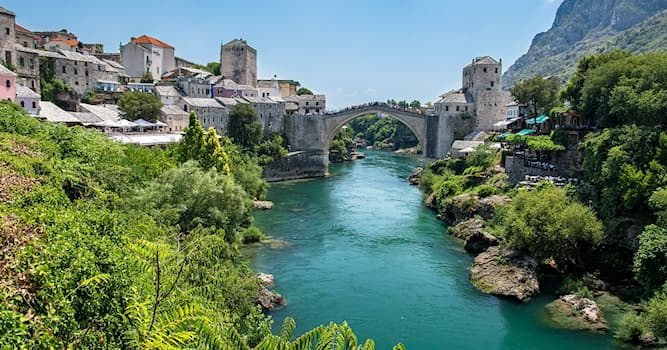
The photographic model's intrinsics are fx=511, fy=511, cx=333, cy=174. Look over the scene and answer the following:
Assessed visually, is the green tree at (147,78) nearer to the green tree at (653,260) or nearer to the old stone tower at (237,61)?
the old stone tower at (237,61)

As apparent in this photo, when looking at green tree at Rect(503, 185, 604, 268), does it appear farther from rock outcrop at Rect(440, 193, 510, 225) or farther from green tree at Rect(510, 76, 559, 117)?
green tree at Rect(510, 76, 559, 117)

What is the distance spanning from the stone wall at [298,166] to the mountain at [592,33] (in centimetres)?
6435

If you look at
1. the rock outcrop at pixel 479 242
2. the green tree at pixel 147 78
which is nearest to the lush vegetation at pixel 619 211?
the rock outcrop at pixel 479 242

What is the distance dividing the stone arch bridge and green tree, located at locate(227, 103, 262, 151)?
10.00ft

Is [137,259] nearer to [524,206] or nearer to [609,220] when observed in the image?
[524,206]

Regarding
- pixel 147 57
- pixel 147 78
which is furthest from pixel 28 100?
pixel 147 57

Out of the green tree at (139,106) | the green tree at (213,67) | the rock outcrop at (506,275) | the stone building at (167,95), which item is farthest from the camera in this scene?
the green tree at (213,67)

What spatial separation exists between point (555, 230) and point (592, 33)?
13500 centimetres

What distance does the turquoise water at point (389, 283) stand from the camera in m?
14.9

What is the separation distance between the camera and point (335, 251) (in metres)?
22.9

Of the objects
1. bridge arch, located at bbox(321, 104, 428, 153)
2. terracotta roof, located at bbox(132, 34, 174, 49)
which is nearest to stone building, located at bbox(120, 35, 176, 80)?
terracotta roof, located at bbox(132, 34, 174, 49)

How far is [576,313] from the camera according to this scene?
15820mm

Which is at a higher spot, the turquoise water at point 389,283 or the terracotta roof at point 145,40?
the terracotta roof at point 145,40

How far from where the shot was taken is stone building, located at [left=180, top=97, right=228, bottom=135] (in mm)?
41844
